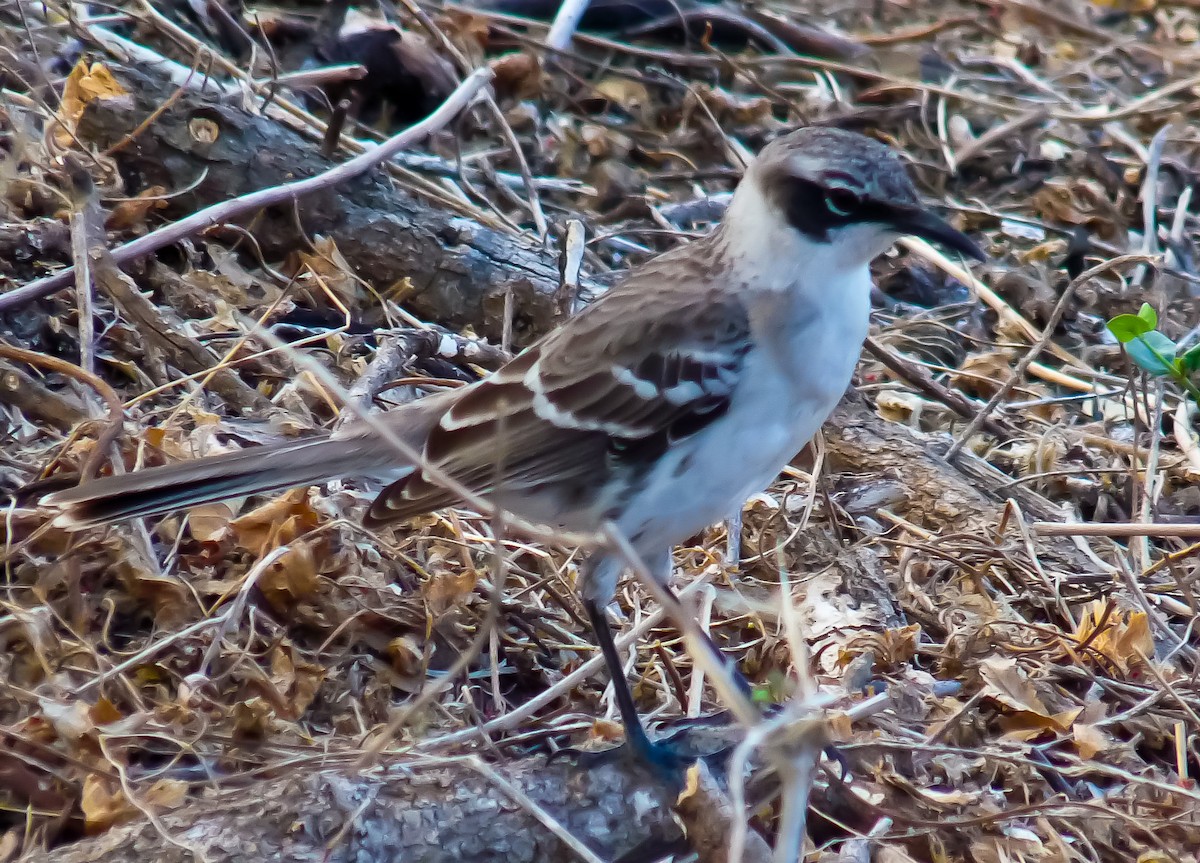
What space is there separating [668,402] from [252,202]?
2.06 m

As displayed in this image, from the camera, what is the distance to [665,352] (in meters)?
3.76

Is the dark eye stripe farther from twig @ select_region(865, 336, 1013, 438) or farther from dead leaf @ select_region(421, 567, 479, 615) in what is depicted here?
twig @ select_region(865, 336, 1013, 438)

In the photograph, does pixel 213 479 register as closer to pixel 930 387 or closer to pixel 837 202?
pixel 837 202

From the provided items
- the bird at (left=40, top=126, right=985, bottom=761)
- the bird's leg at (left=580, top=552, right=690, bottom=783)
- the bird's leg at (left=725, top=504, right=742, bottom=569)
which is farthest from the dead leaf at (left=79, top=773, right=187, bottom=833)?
the bird's leg at (left=725, top=504, right=742, bottom=569)

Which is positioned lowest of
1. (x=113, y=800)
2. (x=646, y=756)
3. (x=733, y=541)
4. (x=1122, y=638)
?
(x=733, y=541)

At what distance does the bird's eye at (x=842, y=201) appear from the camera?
358cm

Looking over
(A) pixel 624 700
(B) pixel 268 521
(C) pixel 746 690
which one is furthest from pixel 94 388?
(C) pixel 746 690

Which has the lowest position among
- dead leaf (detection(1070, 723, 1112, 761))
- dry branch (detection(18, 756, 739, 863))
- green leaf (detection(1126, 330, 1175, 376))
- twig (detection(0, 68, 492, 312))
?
dead leaf (detection(1070, 723, 1112, 761))

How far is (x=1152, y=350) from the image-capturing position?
420 cm

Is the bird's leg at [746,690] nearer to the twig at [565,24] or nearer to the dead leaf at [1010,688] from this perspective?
the dead leaf at [1010,688]

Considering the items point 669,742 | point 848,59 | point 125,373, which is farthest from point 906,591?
point 848,59

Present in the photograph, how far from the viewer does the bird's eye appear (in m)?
3.58

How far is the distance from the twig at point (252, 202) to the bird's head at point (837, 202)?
6.53ft

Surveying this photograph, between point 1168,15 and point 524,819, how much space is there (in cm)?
813
